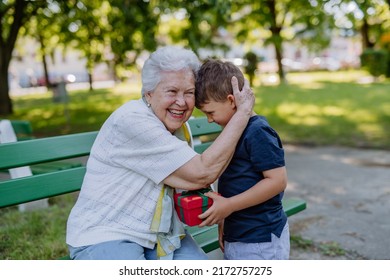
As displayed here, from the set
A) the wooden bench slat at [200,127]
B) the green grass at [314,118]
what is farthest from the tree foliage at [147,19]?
the wooden bench slat at [200,127]

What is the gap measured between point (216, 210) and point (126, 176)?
418mm

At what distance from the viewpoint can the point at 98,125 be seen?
11.0 m

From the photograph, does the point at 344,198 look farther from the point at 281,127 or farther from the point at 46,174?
the point at 281,127

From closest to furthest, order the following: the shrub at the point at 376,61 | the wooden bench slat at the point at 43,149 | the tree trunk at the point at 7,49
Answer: the wooden bench slat at the point at 43,149 < the tree trunk at the point at 7,49 < the shrub at the point at 376,61

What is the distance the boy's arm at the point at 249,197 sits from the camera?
204cm

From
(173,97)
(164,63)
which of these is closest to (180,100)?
(173,97)

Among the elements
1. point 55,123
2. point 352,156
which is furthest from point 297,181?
point 55,123

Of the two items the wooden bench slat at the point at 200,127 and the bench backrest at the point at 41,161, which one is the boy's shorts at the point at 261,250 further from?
the wooden bench slat at the point at 200,127

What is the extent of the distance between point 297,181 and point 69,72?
51395 millimetres

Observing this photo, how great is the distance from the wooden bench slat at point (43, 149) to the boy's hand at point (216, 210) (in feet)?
2.78

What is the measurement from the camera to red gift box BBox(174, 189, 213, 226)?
2.00m

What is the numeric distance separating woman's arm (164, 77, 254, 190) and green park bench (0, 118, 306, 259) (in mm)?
639

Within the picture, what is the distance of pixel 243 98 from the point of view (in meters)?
2.05

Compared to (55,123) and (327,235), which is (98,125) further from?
(327,235)
